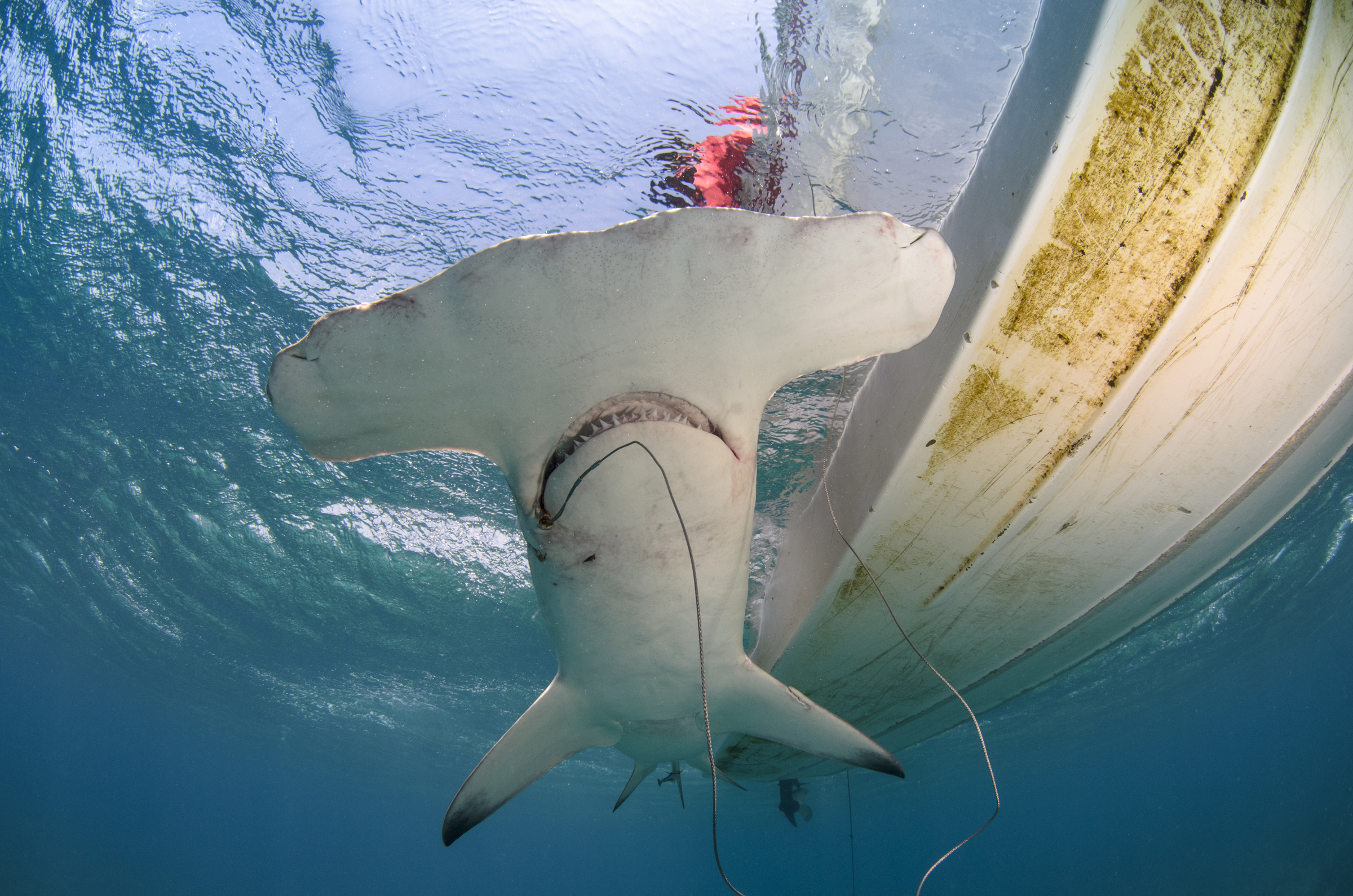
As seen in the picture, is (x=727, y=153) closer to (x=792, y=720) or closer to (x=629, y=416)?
(x=629, y=416)

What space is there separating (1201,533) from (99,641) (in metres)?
30.5

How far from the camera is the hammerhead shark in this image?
1.65 m

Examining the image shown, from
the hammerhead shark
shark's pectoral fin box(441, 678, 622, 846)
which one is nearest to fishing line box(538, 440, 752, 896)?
the hammerhead shark

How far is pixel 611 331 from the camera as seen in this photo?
5.80 feet

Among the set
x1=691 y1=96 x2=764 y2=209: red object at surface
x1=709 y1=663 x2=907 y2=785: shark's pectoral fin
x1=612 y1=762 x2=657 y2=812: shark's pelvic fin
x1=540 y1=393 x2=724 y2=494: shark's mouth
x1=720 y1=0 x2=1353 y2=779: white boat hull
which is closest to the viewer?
x1=720 y1=0 x2=1353 y2=779: white boat hull

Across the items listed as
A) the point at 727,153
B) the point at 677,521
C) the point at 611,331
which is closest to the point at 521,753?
the point at 677,521

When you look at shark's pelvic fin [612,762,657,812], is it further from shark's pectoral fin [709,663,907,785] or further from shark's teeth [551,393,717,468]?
shark's teeth [551,393,717,468]

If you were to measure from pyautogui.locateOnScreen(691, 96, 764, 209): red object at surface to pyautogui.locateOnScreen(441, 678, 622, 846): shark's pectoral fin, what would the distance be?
11.1 feet

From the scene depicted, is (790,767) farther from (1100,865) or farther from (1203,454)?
(1100,865)

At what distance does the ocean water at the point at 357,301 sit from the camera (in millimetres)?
3449

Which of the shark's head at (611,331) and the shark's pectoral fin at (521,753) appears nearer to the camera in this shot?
the shark's head at (611,331)

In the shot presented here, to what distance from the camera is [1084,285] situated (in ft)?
6.29

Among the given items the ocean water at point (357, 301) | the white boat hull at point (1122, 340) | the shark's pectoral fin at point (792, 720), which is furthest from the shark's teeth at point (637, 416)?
the ocean water at point (357, 301)

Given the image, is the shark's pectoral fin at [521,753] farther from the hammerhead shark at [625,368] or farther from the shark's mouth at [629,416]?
the shark's mouth at [629,416]
